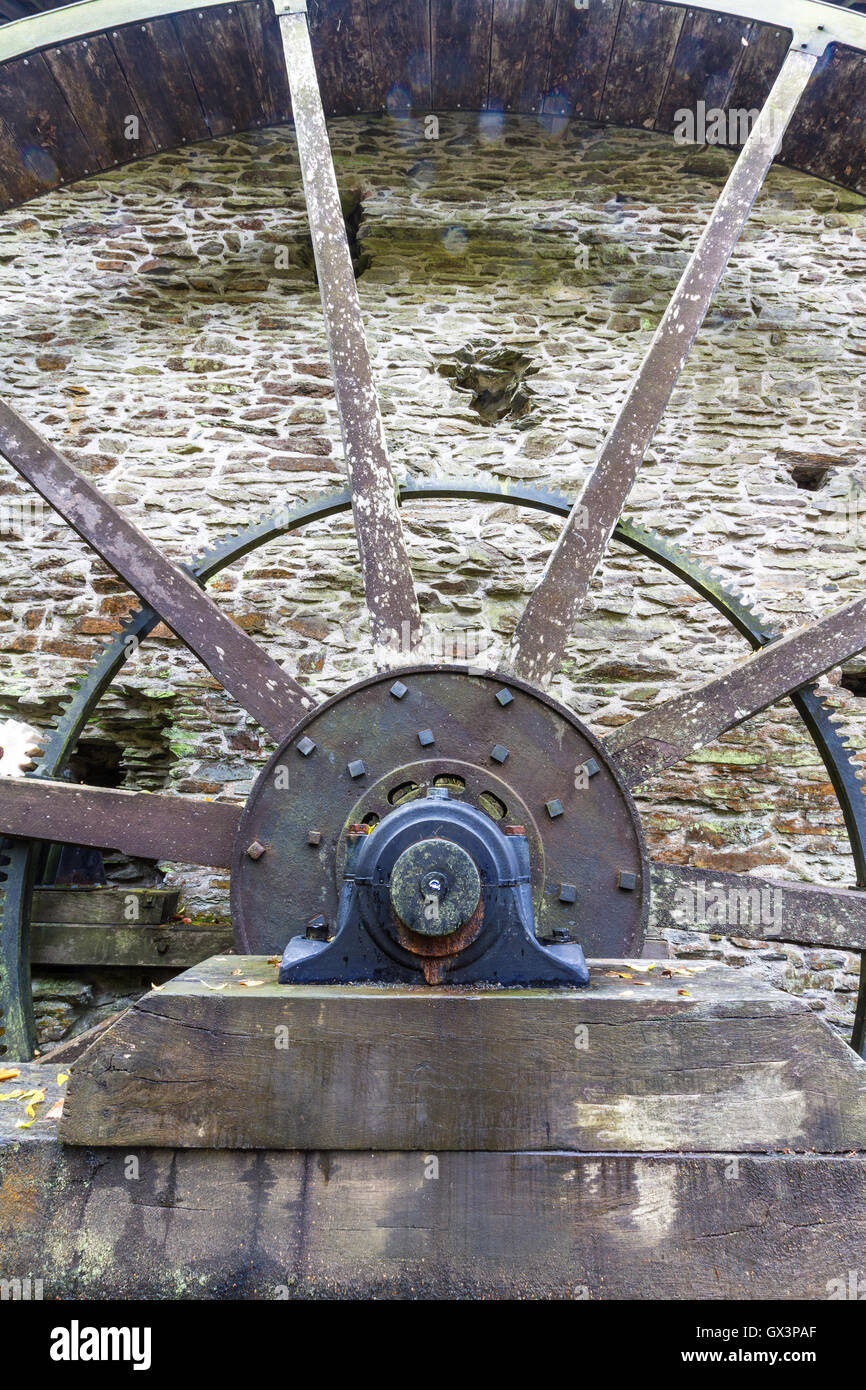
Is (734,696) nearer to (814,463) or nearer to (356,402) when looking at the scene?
(356,402)

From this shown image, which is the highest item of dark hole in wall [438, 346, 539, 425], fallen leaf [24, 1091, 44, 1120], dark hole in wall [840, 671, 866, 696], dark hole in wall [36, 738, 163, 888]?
dark hole in wall [438, 346, 539, 425]

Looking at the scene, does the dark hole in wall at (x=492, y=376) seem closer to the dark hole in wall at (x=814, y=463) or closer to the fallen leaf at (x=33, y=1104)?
the dark hole in wall at (x=814, y=463)

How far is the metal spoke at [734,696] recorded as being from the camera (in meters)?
2.67

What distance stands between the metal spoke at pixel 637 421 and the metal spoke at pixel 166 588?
699mm

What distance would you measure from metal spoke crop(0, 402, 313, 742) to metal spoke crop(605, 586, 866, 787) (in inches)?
38.4

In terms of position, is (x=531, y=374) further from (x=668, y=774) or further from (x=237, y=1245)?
(x=237, y=1245)

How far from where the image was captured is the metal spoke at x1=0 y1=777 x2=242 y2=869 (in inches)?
105

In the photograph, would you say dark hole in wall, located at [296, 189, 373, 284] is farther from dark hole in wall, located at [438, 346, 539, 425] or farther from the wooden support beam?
the wooden support beam

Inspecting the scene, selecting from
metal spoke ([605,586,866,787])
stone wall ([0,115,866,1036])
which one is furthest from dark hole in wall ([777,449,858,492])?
metal spoke ([605,586,866,787])

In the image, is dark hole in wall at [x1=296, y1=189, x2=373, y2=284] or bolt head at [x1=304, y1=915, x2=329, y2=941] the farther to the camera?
dark hole in wall at [x1=296, y1=189, x2=373, y2=284]

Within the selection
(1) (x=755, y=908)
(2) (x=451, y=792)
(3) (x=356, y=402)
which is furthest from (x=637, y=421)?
(1) (x=755, y=908)

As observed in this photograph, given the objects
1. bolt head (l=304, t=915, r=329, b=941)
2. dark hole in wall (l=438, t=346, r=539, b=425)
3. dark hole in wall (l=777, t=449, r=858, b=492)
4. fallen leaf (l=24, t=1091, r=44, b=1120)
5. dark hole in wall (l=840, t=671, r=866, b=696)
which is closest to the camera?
fallen leaf (l=24, t=1091, r=44, b=1120)

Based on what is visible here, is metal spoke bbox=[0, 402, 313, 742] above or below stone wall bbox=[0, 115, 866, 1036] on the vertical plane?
below

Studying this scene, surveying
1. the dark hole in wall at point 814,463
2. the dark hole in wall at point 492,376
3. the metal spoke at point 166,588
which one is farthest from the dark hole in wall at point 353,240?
the metal spoke at point 166,588
